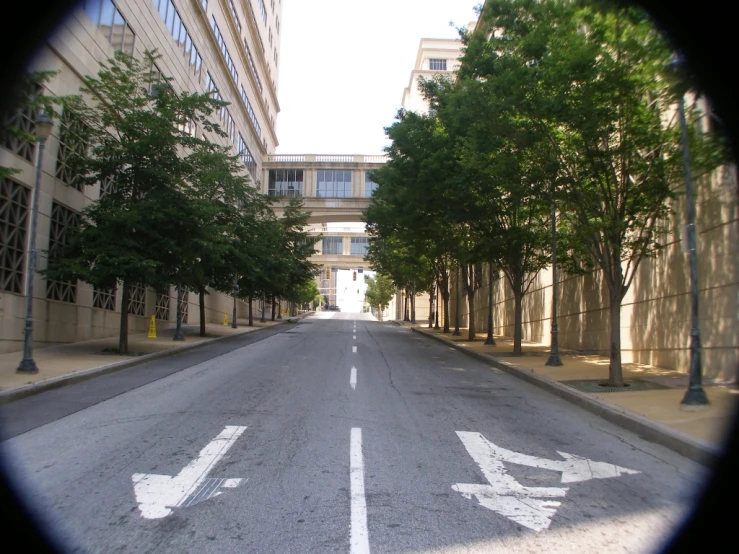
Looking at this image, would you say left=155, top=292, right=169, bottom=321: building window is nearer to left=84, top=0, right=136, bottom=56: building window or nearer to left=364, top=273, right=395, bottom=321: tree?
left=84, top=0, right=136, bottom=56: building window

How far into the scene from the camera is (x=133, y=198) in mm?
17859

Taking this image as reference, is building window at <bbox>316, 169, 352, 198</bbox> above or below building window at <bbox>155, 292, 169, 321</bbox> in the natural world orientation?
above

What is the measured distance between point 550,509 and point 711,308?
9.49m

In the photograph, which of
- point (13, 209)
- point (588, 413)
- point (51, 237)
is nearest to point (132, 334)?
point (51, 237)

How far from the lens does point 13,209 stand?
53.8ft

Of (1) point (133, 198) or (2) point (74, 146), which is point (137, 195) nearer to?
(1) point (133, 198)

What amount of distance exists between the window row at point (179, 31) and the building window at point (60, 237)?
40.9 feet

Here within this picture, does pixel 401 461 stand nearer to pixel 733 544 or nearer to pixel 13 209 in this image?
pixel 733 544

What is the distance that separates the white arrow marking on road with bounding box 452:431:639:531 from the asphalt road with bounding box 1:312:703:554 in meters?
0.03

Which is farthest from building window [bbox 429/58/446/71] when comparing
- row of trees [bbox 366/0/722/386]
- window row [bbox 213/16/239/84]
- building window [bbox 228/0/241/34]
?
row of trees [bbox 366/0/722/386]


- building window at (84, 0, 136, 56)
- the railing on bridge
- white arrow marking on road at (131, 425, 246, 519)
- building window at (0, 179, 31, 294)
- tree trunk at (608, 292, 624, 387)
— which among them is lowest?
white arrow marking on road at (131, 425, 246, 519)

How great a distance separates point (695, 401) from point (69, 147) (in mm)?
17918

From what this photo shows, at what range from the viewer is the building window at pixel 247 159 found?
157 feet

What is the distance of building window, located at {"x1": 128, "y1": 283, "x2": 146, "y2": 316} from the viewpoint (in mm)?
25178
